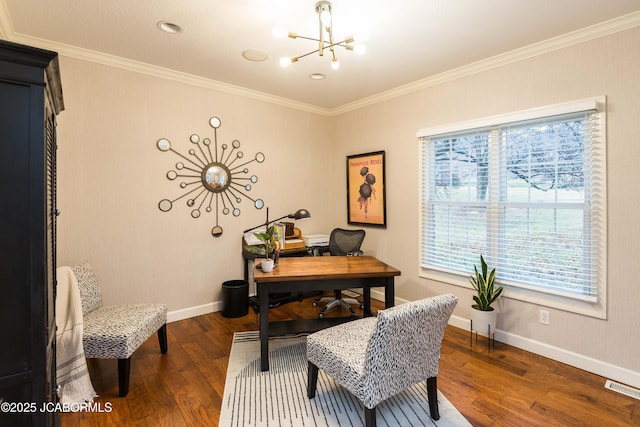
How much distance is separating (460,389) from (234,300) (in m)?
2.35

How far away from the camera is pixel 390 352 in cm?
164

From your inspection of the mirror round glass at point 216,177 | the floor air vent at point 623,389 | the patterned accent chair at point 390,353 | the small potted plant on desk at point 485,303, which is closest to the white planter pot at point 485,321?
the small potted plant on desk at point 485,303

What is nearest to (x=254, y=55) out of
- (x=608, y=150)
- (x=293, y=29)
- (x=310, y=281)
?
(x=293, y=29)

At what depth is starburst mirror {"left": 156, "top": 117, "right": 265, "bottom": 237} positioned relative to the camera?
345 cm

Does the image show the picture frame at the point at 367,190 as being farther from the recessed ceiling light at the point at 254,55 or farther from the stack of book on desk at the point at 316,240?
the recessed ceiling light at the point at 254,55

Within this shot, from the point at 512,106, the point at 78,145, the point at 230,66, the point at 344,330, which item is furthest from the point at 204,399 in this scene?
the point at 512,106

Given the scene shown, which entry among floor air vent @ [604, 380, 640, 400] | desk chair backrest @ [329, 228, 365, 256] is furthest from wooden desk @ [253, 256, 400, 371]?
floor air vent @ [604, 380, 640, 400]

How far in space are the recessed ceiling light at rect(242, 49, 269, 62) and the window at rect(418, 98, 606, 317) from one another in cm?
185

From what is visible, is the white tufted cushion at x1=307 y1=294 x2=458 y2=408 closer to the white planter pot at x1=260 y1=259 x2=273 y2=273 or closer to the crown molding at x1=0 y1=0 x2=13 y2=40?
the white planter pot at x1=260 y1=259 x2=273 y2=273

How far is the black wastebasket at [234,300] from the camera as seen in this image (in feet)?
11.7

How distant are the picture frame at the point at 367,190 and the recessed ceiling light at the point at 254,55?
5.94 ft

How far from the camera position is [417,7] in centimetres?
219

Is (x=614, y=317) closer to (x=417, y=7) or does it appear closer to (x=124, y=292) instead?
(x=417, y=7)

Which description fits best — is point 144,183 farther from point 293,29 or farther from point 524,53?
point 524,53
